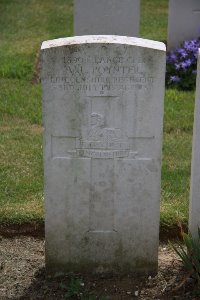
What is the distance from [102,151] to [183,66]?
190 inches

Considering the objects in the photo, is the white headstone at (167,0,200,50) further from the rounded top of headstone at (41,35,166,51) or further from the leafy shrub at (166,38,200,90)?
the rounded top of headstone at (41,35,166,51)

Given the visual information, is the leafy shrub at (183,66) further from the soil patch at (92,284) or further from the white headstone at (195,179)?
the white headstone at (195,179)

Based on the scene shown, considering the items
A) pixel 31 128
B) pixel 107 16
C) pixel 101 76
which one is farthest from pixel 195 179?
pixel 107 16

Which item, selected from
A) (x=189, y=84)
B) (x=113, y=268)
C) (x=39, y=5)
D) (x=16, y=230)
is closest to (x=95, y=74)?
(x=113, y=268)

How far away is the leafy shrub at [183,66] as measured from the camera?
851 centimetres

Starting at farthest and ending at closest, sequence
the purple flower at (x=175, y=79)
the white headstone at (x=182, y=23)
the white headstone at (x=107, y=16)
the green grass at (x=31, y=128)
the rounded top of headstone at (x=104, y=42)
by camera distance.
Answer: the white headstone at (x=182, y=23) < the white headstone at (x=107, y=16) < the purple flower at (x=175, y=79) < the green grass at (x=31, y=128) < the rounded top of headstone at (x=104, y=42)

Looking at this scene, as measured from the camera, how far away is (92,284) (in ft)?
14.0

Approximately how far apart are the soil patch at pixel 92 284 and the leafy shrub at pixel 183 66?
4.25m

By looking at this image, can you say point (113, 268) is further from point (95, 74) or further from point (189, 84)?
point (189, 84)

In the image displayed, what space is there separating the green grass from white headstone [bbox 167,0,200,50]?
1.29 m

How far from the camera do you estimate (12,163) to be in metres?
6.02

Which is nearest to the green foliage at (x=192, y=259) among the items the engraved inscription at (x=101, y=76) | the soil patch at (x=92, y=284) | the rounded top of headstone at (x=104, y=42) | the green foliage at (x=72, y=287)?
the soil patch at (x=92, y=284)

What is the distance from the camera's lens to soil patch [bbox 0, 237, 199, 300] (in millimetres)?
4141

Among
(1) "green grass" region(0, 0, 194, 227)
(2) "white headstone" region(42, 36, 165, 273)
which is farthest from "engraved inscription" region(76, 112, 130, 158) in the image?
(1) "green grass" region(0, 0, 194, 227)
